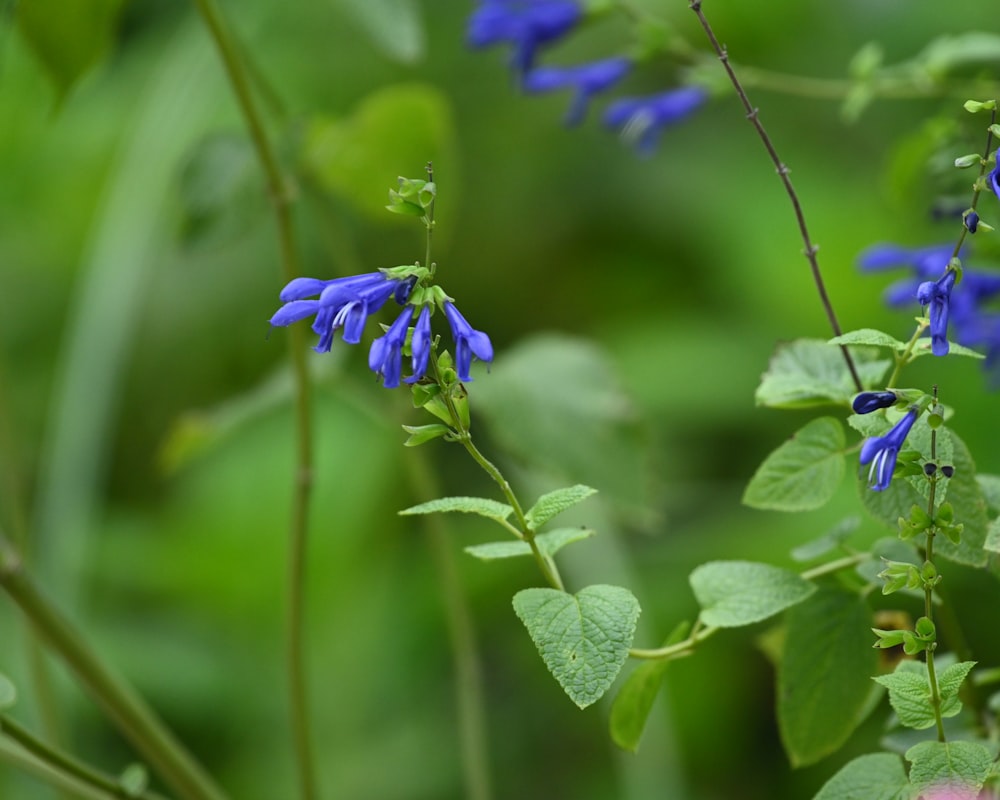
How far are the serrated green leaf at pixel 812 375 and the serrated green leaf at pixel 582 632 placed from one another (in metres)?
0.09

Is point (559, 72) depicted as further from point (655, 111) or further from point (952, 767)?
point (952, 767)

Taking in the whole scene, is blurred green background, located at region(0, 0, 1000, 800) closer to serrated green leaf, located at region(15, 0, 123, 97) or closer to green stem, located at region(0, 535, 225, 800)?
serrated green leaf, located at region(15, 0, 123, 97)

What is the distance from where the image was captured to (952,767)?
27 cm

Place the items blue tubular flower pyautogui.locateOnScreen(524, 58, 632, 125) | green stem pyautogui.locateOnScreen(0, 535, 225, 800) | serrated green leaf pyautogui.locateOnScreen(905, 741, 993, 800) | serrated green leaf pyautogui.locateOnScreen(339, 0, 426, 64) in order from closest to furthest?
1. serrated green leaf pyautogui.locateOnScreen(905, 741, 993, 800)
2. green stem pyautogui.locateOnScreen(0, 535, 225, 800)
3. serrated green leaf pyautogui.locateOnScreen(339, 0, 426, 64)
4. blue tubular flower pyautogui.locateOnScreen(524, 58, 632, 125)

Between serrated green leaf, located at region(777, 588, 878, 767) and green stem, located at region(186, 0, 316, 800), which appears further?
green stem, located at region(186, 0, 316, 800)

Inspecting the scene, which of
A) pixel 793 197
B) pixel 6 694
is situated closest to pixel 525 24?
pixel 793 197

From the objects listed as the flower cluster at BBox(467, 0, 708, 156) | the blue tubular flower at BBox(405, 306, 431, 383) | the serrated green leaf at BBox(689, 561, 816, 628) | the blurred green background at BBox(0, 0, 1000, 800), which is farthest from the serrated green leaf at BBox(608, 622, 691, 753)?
the flower cluster at BBox(467, 0, 708, 156)

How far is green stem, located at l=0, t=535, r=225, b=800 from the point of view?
404 millimetres

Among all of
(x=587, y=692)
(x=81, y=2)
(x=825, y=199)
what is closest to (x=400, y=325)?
(x=587, y=692)

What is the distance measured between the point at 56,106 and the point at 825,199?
35.9 inches

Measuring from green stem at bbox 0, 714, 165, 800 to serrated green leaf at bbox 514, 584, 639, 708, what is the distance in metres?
0.17

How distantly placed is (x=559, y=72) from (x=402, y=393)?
0.21m

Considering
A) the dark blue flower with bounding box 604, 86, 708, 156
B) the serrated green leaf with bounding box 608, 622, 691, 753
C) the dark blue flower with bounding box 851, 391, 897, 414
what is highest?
the dark blue flower with bounding box 604, 86, 708, 156

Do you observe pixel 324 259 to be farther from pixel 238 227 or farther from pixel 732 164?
pixel 238 227
